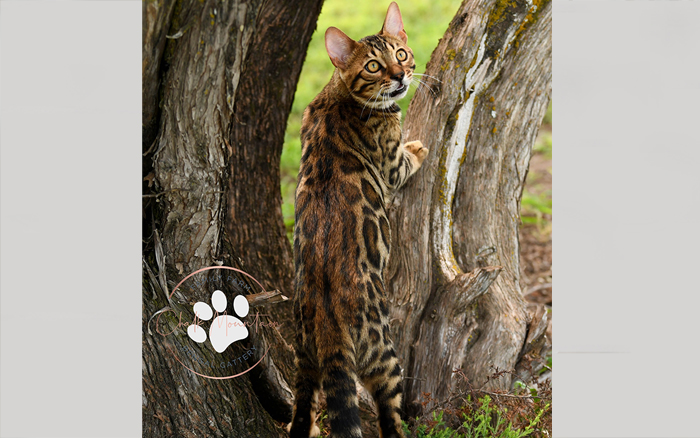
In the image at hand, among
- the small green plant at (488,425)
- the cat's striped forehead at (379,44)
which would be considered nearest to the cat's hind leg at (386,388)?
the small green plant at (488,425)

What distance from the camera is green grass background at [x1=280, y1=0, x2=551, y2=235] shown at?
763cm

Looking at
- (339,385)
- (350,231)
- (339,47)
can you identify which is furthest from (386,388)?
(339,47)

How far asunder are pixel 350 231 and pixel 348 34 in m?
5.09

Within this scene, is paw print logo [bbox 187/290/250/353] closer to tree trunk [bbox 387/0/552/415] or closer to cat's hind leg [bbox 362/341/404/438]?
cat's hind leg [bbox 362/341/404/438]

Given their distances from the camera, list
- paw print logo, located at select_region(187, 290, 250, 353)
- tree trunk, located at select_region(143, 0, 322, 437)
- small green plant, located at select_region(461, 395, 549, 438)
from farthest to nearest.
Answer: small green plant, located at select_region(461, 395, 549, 438), paw print logo, located at select_region(187, 290, 250, 353), tree trunk, located at select_region(143, 0, 322, 437)

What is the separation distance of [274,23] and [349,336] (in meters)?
2.24

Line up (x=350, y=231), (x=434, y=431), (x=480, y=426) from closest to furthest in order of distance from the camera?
(x=350, y=231) < (x=480, y=426) < (x=434, y=431)

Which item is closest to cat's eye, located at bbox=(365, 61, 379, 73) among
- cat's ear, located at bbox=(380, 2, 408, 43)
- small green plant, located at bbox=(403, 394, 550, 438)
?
cat's ear, located at bbox=(380, 2, 408, 43)

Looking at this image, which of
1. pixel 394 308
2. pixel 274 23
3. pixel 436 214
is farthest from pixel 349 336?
pixel 274 23

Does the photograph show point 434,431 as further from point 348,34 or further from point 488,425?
point 348,34

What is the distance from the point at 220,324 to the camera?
3.15m

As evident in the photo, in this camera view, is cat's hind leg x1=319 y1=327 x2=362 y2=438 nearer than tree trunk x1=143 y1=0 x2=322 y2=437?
No
